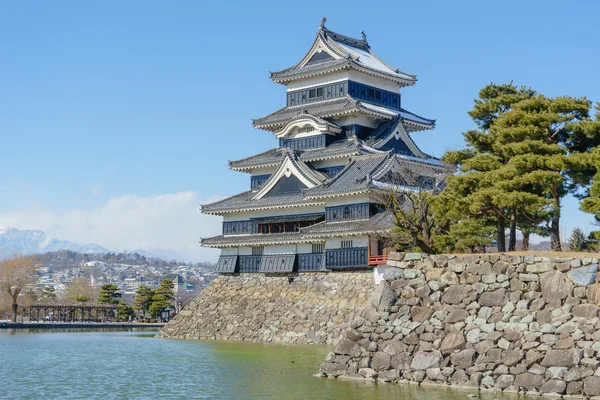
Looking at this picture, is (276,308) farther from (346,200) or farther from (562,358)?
(562,358)

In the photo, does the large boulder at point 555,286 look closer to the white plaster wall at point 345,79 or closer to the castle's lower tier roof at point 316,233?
the castle's lower tier roof at point 316,233

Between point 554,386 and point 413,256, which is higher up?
point 413,256

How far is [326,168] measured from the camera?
145ft

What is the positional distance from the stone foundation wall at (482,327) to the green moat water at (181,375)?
2.30 ft

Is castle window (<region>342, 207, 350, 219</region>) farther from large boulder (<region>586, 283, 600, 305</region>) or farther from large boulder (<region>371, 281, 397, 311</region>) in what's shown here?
large boulder (<region>586, 283, 600, 305</region>)

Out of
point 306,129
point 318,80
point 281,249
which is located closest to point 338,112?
point 306,129

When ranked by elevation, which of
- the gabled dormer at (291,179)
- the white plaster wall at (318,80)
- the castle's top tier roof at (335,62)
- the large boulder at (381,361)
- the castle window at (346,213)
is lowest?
the large boulder at (381,361)

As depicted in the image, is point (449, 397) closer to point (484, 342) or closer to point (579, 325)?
point (484, 342)

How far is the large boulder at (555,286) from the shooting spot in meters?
18.6

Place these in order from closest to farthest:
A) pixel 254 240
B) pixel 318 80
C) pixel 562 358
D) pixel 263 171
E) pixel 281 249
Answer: pixel 562 358
pixel 281 249
pixel 254 240
pixel 263 171
pixel 318 80

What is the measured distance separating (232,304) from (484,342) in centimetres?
2495

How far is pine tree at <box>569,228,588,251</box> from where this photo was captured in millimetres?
26062

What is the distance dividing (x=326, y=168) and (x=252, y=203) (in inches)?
170

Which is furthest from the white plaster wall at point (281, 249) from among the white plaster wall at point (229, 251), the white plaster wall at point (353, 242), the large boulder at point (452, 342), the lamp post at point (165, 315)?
the lamp post at point (165, 315)
